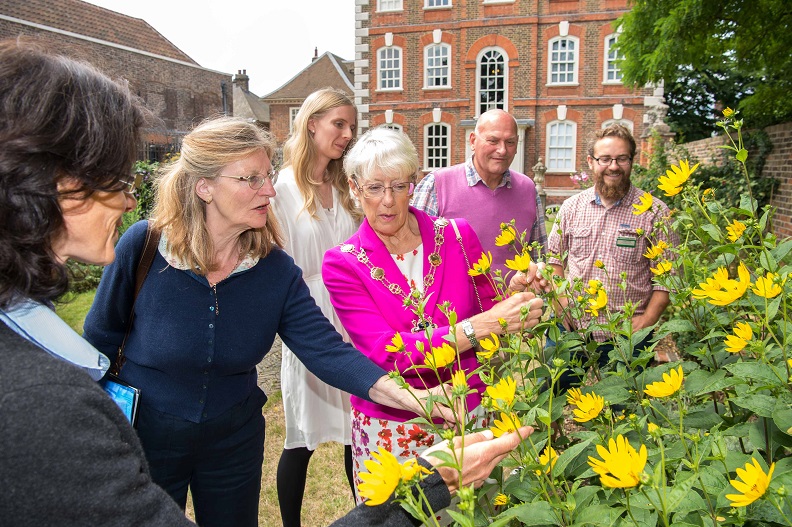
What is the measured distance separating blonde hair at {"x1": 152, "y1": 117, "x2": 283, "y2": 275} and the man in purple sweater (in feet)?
5.76

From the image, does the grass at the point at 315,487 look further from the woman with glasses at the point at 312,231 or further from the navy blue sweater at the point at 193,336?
the navy blue sweater at the point at 193,336

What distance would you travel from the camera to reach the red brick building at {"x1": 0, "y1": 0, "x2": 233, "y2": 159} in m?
22.7

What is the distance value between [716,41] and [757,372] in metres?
6.90

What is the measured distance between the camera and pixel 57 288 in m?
1.11

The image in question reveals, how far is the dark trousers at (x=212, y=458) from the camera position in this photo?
1994 mm

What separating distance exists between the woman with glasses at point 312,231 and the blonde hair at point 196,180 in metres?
0.86

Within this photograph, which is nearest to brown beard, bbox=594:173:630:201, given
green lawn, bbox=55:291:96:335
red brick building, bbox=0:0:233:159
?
green lawn, bbox=55:291:96:335

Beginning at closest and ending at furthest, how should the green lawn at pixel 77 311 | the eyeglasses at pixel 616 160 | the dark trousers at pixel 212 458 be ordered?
the dark trousers at pixel 212 458 < the eyeglasses at pixel 616 160 < the green lawn at pixel 77 311

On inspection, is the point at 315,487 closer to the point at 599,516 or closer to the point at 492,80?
the point at 599,516

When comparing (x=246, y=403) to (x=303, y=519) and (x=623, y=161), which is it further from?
(x=623, y=161)

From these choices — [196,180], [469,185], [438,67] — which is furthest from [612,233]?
[438,67]

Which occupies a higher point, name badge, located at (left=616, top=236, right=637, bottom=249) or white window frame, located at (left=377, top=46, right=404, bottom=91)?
white window frame, located at (left=377, top=46, right=404, bottom=91)

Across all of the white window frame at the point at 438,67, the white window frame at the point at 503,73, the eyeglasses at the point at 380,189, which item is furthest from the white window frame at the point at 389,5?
the eyeglasses at the point at 380,189

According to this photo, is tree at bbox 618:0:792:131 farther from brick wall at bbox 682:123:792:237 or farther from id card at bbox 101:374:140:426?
id card at bbox 101:374:140:426
